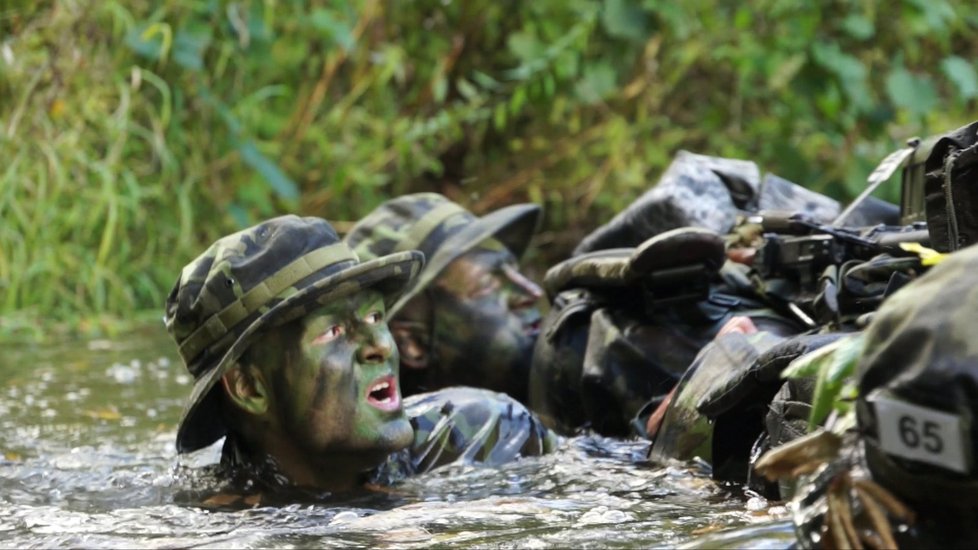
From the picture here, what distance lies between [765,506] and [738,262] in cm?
128

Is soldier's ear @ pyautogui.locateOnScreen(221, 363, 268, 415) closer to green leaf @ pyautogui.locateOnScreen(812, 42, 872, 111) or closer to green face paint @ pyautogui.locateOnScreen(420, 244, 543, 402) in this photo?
green face paint @ pyautogui.locateOnScreen(420, 244, 543, 402)

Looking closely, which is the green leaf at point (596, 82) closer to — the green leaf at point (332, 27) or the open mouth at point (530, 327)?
the green leaf at point (332, 27)

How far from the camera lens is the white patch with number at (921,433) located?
5.71ft

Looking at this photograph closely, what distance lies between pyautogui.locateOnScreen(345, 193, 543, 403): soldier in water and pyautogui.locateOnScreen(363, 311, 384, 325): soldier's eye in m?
1.09

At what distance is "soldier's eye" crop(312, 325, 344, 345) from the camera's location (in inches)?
128

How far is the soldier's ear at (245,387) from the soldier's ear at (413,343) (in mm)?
1212

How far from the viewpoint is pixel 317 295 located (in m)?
3.21

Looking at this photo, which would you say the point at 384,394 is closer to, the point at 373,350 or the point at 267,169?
the point at 373,350

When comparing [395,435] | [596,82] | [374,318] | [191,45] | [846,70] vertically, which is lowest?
[395,435]

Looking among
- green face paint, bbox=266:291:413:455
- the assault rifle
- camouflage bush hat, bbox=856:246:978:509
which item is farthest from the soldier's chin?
camouflage bush hat, bbox=856:246:978:509

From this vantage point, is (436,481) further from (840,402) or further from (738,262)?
(840,402)

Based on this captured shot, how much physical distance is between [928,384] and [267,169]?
611 centimetres

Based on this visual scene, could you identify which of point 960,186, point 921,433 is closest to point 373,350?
point 960,186

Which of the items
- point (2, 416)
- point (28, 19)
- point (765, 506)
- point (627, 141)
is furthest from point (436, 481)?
point (627, 141)
